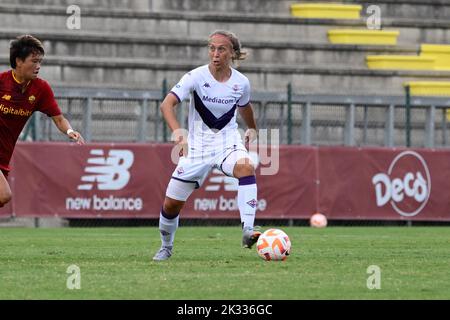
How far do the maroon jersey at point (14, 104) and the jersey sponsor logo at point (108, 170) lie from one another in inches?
373

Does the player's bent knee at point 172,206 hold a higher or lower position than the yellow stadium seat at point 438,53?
lower

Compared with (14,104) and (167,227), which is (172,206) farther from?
(14,104)

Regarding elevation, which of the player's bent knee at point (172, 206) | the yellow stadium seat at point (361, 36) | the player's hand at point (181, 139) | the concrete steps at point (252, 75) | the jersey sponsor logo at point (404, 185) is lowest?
the jersey sponsor logo at point (404, 185)

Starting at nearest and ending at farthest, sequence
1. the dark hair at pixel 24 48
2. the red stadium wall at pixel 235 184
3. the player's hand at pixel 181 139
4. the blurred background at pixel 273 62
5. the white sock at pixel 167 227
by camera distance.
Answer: the player's hand at pixel 181 139, the dark hair at pixel 24 48, the white sock at pixel 167 227, the red stadium wall at pixel 235 184, the blurred background at pixel 273 62

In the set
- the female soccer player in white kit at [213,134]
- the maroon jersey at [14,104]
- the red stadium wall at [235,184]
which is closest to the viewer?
the maroon jersey at [14,104]

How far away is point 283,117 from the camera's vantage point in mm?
24891

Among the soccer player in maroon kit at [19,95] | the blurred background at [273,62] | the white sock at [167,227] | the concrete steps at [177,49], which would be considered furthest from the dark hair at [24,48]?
the concrete steps at [177,49]

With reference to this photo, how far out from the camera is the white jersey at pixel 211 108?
12.7 metres

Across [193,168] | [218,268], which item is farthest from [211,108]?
[218,268]

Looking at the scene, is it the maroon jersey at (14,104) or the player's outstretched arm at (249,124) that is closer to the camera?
the maroon jersey at (14,104)

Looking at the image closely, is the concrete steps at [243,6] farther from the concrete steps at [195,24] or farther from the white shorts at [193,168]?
the white shorts at [193,168]

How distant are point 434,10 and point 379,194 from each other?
425 inches

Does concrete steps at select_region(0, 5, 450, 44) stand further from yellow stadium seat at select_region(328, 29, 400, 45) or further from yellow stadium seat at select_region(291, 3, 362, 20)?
yellow stadium seat at select_region(291, 3, 362, 20)

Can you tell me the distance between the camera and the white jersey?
1272 centimetres
